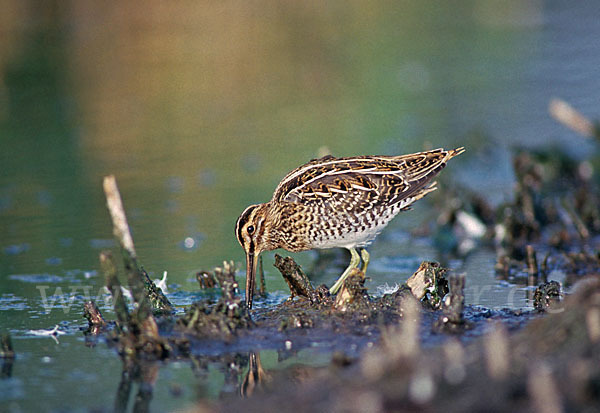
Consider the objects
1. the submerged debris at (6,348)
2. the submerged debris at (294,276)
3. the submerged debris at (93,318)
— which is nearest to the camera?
the submerged debris at (6,348)

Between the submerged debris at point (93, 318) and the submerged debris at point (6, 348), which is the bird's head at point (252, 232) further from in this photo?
the submerged debris at point (6, 348)

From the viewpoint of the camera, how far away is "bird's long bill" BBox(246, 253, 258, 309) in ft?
21.1

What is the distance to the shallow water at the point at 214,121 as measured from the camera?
6984mm

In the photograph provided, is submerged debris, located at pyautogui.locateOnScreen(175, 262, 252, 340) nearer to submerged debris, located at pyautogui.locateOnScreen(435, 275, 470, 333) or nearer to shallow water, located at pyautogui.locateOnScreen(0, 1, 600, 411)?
shallow water, located at pyautogui.locateOnScreen(0, 1, 600, 411)

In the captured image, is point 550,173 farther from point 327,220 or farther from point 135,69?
point 135,69

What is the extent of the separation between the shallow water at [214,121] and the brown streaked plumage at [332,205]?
50cm

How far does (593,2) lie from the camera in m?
24.1

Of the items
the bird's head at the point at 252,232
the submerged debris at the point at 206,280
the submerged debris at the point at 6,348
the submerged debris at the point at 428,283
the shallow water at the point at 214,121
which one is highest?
the shallow water at the point at 214,121

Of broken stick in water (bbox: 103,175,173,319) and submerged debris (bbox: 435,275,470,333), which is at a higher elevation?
broken stick in water (bbox: 103,175,173,319)

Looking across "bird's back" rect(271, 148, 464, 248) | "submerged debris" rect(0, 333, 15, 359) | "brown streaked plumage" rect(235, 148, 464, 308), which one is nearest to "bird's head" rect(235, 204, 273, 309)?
"brown streaked plumage" rect(235, 148, 464, 308)

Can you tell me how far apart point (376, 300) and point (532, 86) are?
10.1 m

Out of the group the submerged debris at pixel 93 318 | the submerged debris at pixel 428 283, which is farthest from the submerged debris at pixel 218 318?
the submerged debris at pixel 428 283

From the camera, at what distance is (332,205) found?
266 inches

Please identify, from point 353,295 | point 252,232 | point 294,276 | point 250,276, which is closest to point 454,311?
point 353,295
